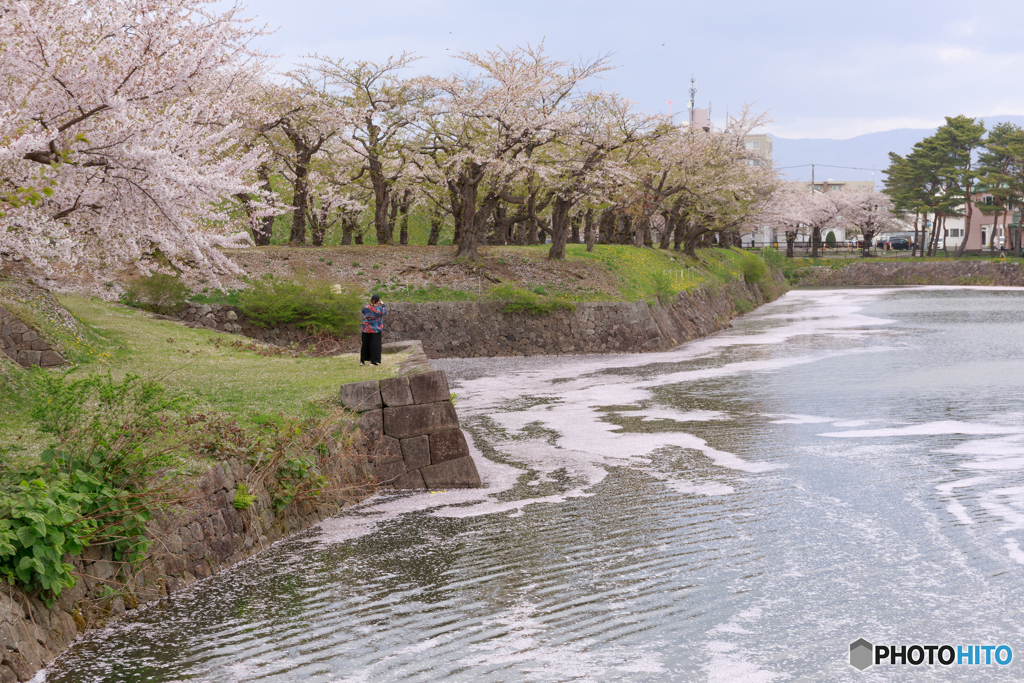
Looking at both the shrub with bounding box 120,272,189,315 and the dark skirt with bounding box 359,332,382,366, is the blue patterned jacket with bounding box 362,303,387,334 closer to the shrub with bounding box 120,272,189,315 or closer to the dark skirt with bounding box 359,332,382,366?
the dark skirt with bounding box 359,332,382,366

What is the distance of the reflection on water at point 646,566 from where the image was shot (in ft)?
21.0

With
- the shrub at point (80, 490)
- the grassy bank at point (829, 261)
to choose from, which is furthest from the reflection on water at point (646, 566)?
the grassy bank at point (829, 261)

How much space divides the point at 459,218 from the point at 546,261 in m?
5.66

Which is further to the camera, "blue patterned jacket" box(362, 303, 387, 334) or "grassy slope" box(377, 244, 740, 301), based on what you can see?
"grassy slope" box(377, 244, 740, 301)

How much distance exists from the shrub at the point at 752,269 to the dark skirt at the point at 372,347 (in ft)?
142

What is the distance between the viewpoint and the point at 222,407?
36.1 ft

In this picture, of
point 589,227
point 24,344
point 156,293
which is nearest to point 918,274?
point 589,227

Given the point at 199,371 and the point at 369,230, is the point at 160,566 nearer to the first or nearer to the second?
the point at 199,371

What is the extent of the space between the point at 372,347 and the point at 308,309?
10219 mm

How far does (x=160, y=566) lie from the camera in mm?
7516

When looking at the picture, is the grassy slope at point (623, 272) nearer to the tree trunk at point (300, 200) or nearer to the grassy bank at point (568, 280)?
the grassy bank at point (568, 280)

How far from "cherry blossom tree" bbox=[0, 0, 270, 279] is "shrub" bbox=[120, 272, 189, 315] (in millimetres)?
10693

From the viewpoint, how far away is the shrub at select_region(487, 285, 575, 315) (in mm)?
28500

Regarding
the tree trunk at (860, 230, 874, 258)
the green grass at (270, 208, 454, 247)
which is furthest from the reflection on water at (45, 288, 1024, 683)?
the tree trunk at (860, 230, 874, 258)
